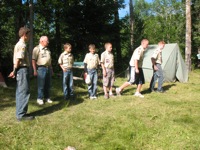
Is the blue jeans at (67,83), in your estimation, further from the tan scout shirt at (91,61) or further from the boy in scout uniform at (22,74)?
the boy in scout uniform at (22,74)

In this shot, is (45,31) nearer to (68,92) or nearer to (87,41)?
(87,41)

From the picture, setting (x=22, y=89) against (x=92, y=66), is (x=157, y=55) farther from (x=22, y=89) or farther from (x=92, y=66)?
(x=22, y=89)

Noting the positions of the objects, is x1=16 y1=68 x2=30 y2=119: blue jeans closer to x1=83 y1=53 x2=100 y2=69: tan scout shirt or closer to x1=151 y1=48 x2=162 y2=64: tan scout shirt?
x1=83 y1=53 x2=100 y2=69: tan scout shirt

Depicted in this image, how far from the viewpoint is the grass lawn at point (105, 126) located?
366 cm

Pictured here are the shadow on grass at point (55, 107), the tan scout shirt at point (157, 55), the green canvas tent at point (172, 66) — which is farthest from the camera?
the green canvas tent at point (172, 66)

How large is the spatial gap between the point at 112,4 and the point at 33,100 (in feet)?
26.2

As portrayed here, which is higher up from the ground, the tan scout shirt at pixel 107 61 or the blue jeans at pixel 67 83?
the tan scout shirt at pixel 107 61

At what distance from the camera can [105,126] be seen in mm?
4328

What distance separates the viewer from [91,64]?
6383 millimetres

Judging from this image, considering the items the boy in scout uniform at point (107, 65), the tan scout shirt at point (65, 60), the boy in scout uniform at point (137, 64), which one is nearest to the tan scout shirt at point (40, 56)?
the tan scout shirt at point (65, 60)

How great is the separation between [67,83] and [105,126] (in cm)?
231

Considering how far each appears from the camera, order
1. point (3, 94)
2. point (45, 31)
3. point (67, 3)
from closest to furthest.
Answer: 1. point (3, 94)
2. point (67, 3)
3. point (45, 31)

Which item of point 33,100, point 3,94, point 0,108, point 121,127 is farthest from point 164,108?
point 3,94

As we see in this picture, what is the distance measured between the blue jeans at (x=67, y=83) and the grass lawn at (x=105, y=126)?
0.34m
